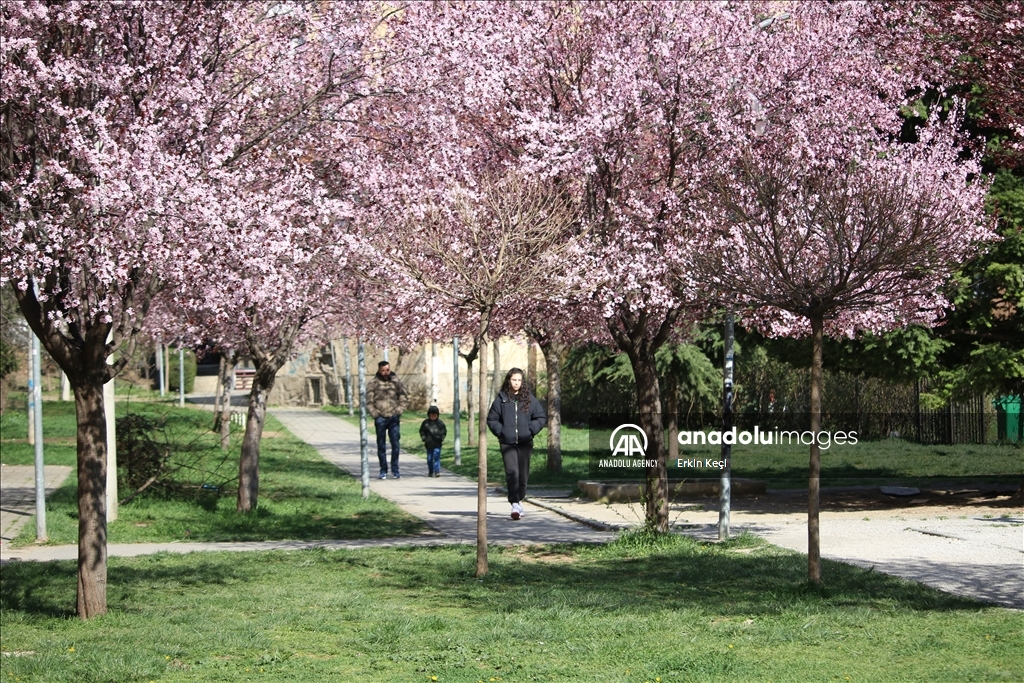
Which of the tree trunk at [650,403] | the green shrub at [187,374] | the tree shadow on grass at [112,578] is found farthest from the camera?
the green shrub at [187,374]

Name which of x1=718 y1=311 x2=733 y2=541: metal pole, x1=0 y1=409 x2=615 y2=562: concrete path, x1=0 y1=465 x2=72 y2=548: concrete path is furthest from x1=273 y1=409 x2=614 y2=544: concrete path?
x1=0 y1=465 x2=72 y2=548: concrete path

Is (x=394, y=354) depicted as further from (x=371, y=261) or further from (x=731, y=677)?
(x=731, y=677)

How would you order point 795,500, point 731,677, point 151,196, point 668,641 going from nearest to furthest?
point 731,677, point 668,641, point 151,196, point 795,500

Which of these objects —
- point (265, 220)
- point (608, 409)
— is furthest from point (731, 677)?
→ point (608, 409)

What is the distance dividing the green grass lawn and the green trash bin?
218 mm

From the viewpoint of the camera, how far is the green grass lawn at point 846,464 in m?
14.3

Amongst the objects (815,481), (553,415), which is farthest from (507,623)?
(553,415)

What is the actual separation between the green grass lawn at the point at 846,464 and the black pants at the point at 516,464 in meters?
5.00

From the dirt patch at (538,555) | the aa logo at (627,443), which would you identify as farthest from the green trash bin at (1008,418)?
the dirt patch at (538,555)

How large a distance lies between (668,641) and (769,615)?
1.27m

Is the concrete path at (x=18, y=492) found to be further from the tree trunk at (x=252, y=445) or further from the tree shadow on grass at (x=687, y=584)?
the tree shadow on grass at (x=687, y=584)

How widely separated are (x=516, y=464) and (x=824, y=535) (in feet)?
12.9

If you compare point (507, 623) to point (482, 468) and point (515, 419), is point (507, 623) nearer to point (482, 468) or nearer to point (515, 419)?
point (482, 468)

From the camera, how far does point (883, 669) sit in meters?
7.48
